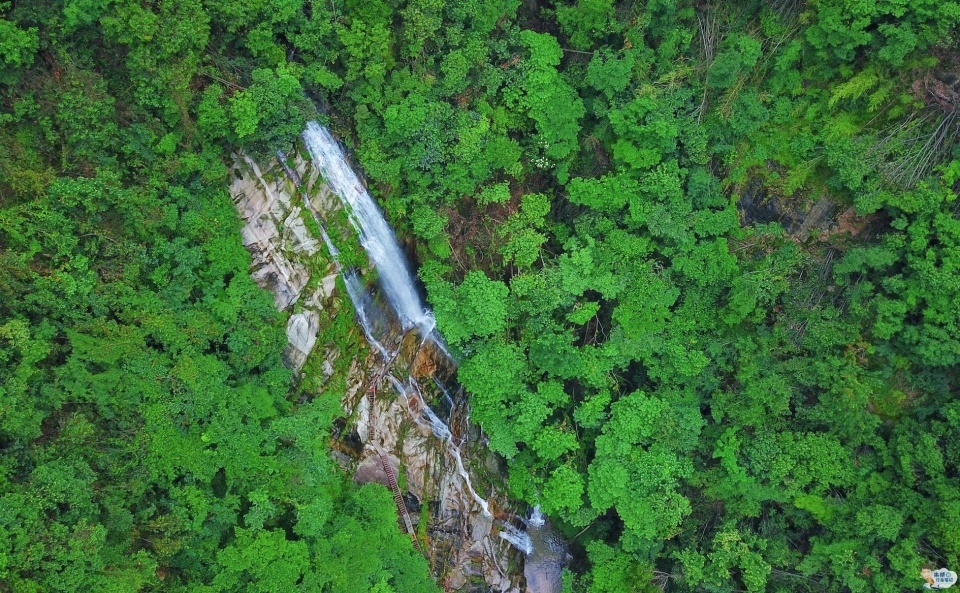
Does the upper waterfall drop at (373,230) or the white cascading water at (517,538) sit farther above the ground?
the upper waterfall drop at (373,230)

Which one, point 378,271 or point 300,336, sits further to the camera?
point 378,271

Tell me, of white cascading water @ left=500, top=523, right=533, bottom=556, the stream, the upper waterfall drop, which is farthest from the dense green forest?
white cascading water @ left=500, top=523, right=533, bottom=556

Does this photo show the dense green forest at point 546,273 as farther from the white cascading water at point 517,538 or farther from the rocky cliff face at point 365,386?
the white cascading water at point 517,538

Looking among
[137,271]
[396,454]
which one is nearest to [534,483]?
[396,454]

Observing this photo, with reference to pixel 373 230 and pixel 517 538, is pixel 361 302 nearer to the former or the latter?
pixel 373 230

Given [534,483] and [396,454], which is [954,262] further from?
[396,454]

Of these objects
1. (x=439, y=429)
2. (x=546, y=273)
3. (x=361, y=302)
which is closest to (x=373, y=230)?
(x=361, y=302)

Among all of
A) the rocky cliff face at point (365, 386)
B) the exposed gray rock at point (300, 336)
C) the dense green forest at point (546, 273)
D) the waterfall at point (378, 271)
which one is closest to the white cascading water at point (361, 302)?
the waterfall at point (378, 271)
